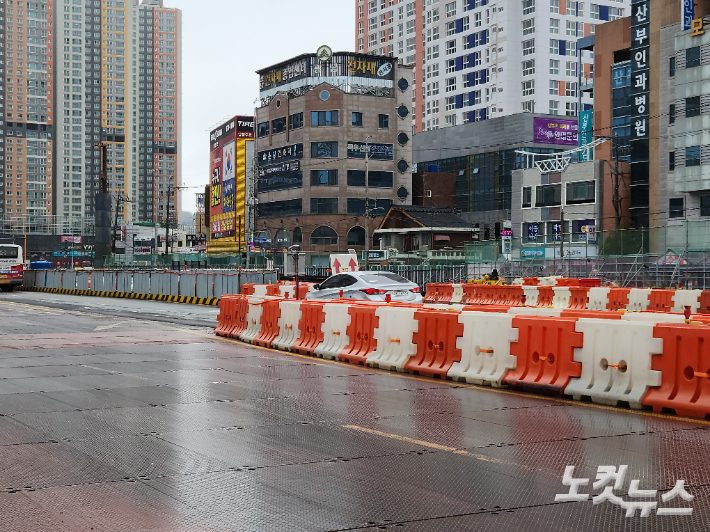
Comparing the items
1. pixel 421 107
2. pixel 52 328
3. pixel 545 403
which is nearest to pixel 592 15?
pixel 421 107

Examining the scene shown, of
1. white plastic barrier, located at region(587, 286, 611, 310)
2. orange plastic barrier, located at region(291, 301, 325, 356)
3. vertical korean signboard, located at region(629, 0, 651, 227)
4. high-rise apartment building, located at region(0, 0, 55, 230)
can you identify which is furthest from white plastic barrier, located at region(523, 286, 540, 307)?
high-rise apartment building, located at region(0, 0, 55, 230)

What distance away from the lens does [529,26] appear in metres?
122

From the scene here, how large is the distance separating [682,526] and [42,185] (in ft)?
674

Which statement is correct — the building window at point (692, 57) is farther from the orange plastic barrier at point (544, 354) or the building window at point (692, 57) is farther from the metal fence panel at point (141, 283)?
the orange plastic barrier at point (544, 354)

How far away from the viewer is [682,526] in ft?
17.6

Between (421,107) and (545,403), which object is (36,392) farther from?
(421,107)

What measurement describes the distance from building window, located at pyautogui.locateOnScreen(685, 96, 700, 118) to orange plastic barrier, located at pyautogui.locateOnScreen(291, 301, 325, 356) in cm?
5858

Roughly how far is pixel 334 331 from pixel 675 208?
206 ft

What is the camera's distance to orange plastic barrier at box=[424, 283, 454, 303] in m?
38.6

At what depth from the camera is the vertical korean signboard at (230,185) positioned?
12138 cm

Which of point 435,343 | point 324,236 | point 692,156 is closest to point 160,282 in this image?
point 435,343

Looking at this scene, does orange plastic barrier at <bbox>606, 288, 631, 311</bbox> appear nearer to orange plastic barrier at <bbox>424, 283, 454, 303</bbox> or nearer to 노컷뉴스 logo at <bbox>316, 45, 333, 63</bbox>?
orange plastic barrier at <bbox>424, 283, 454, 303</bbox>

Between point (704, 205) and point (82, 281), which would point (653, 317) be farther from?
point (704, 205)

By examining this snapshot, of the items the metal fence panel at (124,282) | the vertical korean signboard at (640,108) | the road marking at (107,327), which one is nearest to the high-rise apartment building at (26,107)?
the vertical korean signboard at (640,108)
